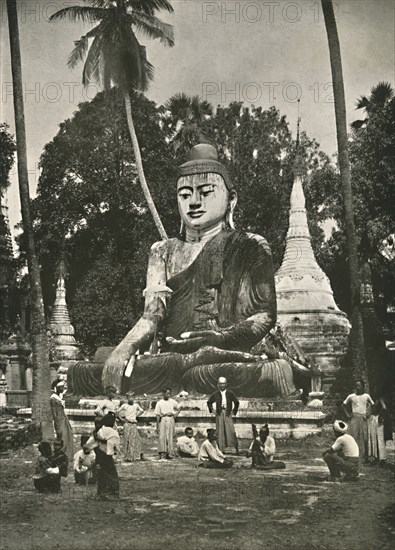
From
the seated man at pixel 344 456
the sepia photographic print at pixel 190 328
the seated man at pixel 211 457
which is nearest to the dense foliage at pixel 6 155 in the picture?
the sepia photographic print at pixel 190 328

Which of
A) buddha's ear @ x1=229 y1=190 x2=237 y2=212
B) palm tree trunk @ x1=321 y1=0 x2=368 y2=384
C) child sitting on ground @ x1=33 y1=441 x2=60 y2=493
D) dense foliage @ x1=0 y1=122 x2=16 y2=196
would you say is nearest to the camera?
child sitting on ground @ x1=33 y1=441 x2=60 y2=493

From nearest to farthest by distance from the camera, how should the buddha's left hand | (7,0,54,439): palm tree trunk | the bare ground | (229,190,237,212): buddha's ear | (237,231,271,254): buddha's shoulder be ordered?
the bare ground, (7,0,54,439): palm tree trunk, the buddha's left hand, (237,231,271,254): buddha's shoulder, (229,190,237,212): buddha's ear

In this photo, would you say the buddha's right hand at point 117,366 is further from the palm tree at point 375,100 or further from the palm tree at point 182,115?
the palm tree at point 182,115

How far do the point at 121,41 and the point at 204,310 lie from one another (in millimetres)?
10303

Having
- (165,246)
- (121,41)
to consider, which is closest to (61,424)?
(165,246)

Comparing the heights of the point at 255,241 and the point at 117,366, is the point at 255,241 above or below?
above

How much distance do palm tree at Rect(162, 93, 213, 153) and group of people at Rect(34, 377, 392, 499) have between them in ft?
59.0

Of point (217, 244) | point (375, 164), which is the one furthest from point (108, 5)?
point (217, 244)

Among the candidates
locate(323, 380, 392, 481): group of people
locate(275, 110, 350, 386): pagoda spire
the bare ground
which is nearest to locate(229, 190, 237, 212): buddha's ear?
locate(275, 110, 350, 386): pagoda spire

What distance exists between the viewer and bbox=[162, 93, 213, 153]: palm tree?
29609 mm

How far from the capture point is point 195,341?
1473 centimetres

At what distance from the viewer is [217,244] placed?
1562 centimetres

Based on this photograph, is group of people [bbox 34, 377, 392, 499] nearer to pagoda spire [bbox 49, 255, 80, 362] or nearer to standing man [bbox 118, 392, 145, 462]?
standing man [bbox 118, 392, 145, 462]

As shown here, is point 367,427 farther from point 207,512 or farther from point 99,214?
→ point 99,214
